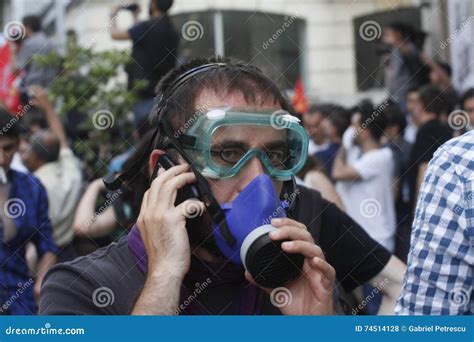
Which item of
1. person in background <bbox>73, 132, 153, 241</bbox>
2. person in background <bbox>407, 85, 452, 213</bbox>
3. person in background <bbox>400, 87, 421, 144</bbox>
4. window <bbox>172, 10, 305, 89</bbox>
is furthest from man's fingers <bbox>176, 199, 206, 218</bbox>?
window <bbox>172, 10, 305, 89</bbox>

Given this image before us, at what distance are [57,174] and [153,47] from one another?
1.00 metres

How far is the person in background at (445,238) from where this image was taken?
2088 millimetres

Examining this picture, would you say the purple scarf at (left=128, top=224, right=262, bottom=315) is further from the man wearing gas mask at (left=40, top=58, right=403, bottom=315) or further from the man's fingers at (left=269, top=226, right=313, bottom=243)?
the man's fingers at (left=269, top=226, right=313, bottom=243)

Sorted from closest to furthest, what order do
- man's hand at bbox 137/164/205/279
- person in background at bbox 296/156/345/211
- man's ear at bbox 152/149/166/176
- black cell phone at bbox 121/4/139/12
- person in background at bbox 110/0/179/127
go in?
1. man's hand at bbox 137/164/205/279
2. man's ear at bbox 152/149/166/176
3. person in background at bbox 296/156/345/211
4. person in background at bbox 110/0/179/127
5. black cell phone at bbox 121/4/139/12

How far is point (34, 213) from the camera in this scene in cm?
433

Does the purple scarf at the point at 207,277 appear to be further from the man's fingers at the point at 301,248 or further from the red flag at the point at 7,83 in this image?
the red flag at the point at 7,83

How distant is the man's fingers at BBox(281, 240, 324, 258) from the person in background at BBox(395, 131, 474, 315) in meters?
0.23

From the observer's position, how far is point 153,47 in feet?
19.1

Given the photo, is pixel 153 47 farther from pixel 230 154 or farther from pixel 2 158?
pixel 230 154

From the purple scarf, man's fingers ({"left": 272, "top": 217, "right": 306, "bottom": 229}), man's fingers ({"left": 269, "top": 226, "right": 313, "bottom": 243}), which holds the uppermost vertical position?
man's fingers ({"left": 272, "top": 217, "right": 306, "bottom": 229})

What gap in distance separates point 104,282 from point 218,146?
430 mm

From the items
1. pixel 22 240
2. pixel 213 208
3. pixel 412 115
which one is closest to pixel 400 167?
pixel 412 115

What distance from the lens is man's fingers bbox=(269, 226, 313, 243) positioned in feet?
6.98

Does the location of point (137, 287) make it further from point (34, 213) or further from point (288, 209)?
point (34, 213)
